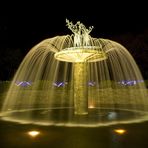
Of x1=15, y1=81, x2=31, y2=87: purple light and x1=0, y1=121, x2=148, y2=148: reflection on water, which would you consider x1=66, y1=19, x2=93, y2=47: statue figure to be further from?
x1=15, y1=81, x2=31, y2=87: purple light

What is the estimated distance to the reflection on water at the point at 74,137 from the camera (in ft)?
24.8

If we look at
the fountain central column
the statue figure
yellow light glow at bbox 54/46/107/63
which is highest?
the statue figure

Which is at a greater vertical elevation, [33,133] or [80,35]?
[80,35]

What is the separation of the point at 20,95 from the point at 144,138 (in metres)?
18.2

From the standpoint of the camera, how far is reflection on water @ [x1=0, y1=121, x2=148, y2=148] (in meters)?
7.55

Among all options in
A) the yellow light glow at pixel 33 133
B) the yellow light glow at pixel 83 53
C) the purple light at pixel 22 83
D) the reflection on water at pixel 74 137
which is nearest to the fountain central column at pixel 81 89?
the yellow light glow at pixel 83 53

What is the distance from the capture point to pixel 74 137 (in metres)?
8.43

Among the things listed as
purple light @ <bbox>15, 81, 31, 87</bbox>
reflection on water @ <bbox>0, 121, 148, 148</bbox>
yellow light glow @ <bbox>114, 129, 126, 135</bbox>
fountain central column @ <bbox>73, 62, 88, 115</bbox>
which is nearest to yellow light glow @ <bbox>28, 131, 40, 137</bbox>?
reflection on water @ <bbox>0, 121, 148, 148</bbox>

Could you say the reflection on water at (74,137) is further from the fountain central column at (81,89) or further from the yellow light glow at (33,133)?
the fountain central column at (81,89)

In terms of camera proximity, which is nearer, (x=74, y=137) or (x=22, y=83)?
(x=74, y=137)

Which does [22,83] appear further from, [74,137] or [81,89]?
[74,137]

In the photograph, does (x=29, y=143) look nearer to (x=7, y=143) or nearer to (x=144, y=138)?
(x=7, y=143)

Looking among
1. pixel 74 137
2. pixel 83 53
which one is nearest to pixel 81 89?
pixel 83 53

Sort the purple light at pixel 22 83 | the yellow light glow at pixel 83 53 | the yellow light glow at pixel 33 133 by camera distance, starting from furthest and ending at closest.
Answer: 1. the purple light at pixel 22 83
2. the yellow light glow at pixel 83 53
3. the yellow light glow at pixel 33 133
